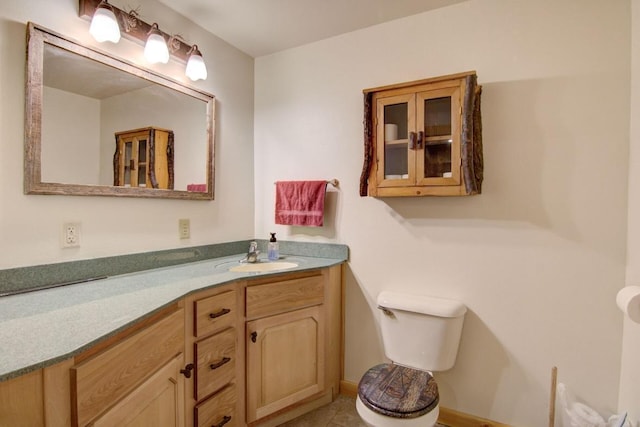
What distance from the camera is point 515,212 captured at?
163 centimetres

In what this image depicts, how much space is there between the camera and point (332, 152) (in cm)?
211

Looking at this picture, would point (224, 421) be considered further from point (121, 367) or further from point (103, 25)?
point (103, 25)

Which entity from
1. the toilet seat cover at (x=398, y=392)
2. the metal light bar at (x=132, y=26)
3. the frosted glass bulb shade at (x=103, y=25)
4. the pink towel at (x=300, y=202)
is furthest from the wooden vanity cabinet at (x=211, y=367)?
the metal light bar at (x=132, y=26)

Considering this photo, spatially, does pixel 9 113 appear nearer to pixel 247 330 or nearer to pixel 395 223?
pixel 247 330

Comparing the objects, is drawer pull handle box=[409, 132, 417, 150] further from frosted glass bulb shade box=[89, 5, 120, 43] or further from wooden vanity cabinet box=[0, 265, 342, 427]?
frosted glass bulb shade box=[89, 5, 120, 43]

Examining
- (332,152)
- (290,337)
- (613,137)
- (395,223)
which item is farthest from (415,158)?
(290,337)

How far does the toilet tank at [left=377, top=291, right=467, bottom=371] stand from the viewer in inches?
64.2

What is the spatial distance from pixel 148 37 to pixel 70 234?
3.29ft

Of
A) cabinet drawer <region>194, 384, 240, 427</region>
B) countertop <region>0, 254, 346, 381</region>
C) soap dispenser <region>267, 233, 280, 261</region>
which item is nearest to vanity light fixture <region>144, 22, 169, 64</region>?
countertop <region>0, 254, 346, 381</region>

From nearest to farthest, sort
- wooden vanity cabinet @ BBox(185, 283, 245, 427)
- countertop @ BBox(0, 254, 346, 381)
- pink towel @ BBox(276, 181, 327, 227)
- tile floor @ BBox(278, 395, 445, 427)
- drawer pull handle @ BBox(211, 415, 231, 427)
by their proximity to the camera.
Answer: countertop @ BBox(0, 254, 346, 381) < wooden vanity cabinet @ BBox(185, 283, 245, 427) < drawer pull handle @ BBox(211, 415, 231, 427) < tile floor @ BBox(278, 395, 445, 427) < pink towel @ BBox(276, 181, 327, 227)

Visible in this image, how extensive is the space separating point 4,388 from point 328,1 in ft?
6.41

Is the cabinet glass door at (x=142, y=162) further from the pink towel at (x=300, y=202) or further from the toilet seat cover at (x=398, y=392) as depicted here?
the toilet seat cover at (x=398, y=392)

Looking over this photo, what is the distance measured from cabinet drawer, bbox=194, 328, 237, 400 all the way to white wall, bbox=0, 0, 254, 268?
0.64m

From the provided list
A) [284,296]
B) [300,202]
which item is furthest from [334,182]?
[284,296]
